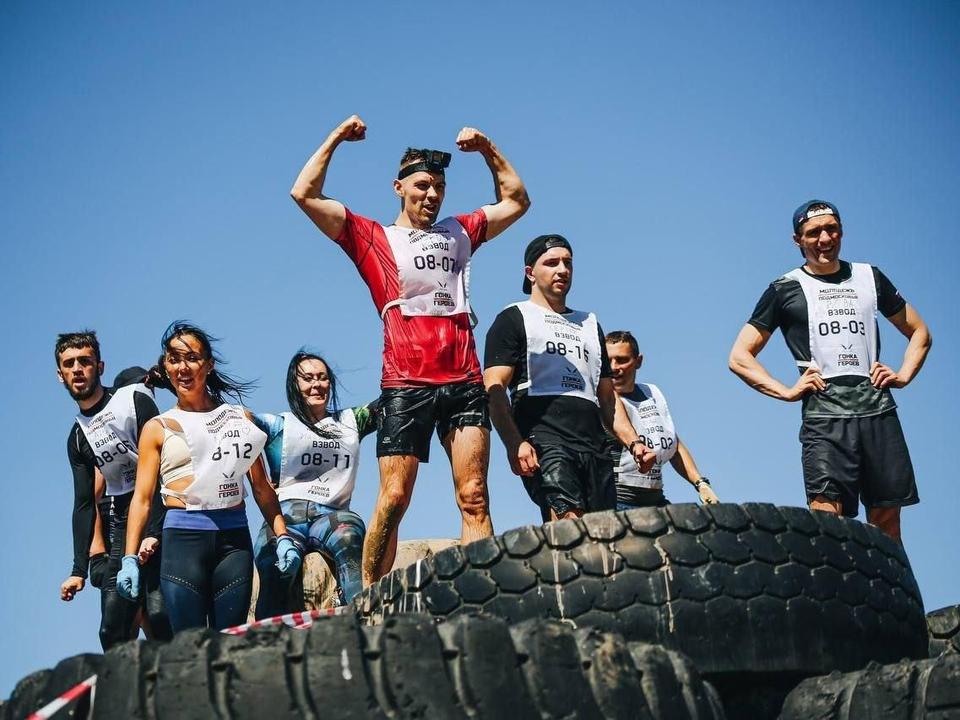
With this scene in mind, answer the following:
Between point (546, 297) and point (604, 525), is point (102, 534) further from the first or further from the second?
point (604, 525)

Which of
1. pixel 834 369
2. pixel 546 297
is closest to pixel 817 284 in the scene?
pixel 834 369

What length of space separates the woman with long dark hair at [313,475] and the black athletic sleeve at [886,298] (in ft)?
9.70

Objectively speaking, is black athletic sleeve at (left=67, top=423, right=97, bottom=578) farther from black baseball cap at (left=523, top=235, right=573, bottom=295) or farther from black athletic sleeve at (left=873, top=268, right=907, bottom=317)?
black athletic sleeve at (left=873, top=268, right=907, bottom=317)

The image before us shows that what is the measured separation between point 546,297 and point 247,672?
4.35 metres

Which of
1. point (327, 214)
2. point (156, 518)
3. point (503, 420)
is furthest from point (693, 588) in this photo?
point (156, 518)

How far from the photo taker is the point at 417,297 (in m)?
6.36

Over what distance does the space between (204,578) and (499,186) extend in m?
2.44

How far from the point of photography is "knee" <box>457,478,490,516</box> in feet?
20.0

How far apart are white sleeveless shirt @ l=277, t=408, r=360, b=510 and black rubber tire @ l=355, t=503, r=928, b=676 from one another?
11.3ft

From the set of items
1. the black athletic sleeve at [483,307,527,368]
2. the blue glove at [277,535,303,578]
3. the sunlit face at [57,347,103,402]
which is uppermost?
the sunlit face at [57,347,103,402]

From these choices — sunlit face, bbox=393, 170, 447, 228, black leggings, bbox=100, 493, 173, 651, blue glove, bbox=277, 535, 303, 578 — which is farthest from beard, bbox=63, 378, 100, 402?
sunlit face, bbox=393, 170, 447, 228

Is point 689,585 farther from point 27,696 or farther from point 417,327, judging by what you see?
point 417,327

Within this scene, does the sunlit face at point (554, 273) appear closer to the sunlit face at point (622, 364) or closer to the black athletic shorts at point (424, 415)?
the black athletic shorts at point (424, 415)

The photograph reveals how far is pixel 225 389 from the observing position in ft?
22.2
